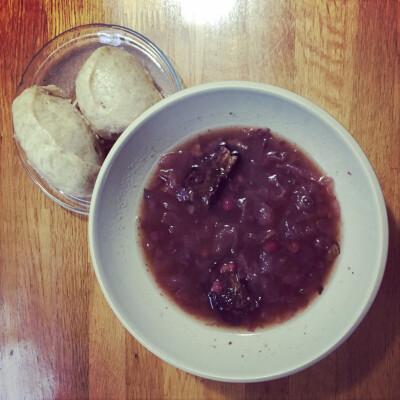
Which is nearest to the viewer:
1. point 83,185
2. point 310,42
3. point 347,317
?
point 347,317

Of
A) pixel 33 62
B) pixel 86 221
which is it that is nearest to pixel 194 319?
pixel 86 221

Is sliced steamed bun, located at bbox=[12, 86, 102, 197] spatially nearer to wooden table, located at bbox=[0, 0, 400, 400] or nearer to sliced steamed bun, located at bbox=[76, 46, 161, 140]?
sliced steamed bun, located at bbox=[76, 46, 161, 140]

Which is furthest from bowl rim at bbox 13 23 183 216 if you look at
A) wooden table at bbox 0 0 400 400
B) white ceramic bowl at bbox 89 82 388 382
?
white ceramic bowl at bbox 89 82 388 382

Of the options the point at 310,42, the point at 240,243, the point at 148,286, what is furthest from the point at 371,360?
the point at 310,42

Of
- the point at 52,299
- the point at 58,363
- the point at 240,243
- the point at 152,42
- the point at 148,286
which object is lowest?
the point at 58,363

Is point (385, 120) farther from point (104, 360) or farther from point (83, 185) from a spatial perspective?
point (104, 360)

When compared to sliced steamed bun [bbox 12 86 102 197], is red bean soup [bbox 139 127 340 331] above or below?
below
